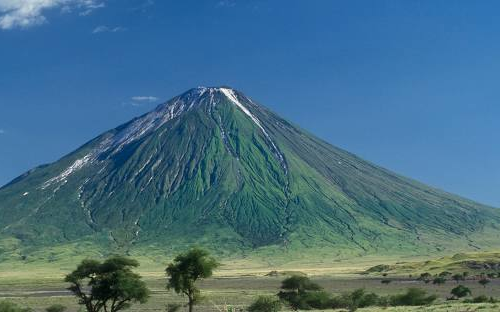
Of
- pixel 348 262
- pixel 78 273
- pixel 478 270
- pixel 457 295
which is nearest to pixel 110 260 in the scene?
pixel 78 273

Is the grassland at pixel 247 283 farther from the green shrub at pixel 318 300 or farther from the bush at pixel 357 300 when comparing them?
the green shrub at pixel 318 300

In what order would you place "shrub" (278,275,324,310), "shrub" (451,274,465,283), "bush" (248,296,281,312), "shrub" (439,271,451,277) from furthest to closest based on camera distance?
"shrub" (439,271,451,277), "shrub" (451,274,465,283), "shrub" (278,275,324,310), "bush" (248,296,281,312)

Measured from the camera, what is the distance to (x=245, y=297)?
75.6 meters

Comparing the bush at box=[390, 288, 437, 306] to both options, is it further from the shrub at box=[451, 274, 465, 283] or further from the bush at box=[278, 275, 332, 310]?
the shrub at box=[451, 274, 465, 283]

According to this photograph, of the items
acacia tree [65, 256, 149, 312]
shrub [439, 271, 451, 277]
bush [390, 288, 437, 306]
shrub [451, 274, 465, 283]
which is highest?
acacia tree [65, 256, 149, 312]

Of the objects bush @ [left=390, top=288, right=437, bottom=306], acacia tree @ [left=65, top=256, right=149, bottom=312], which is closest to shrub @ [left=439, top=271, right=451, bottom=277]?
bush @ [left=390, top=288, right=437, bottom=306]

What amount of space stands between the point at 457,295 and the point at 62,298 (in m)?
48.0

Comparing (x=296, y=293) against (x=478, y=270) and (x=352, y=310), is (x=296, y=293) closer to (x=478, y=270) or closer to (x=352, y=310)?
(x=352, y=310)

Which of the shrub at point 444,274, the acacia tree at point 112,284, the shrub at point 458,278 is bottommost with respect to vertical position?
the shrub at point 458,278

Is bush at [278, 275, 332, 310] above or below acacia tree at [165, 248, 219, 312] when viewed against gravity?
below

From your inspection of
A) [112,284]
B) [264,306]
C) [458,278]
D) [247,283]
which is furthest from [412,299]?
[247,283]

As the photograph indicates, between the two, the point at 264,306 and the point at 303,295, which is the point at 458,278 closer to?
the point at 303,295

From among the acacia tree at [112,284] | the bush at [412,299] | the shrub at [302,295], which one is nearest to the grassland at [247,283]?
the bush at [412,299]

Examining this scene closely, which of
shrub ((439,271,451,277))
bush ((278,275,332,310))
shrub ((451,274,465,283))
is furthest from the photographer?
shrub ((439,271,451,277))
